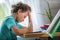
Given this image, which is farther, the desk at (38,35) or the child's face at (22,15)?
the child's face at (22,15)

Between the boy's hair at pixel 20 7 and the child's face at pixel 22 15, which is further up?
the boy's hair at pixel 20 7

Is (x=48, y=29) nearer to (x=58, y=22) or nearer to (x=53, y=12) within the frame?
(x=58, y=22)

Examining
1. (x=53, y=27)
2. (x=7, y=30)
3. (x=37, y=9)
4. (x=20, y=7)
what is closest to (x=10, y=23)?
(x=7, y=30)

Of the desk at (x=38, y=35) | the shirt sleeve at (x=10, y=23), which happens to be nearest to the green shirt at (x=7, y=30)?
the shirt sleeve at (x=10, y=23)

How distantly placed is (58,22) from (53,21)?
46mm

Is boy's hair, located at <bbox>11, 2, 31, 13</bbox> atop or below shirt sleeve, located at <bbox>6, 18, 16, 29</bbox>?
atop

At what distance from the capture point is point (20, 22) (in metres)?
1.53

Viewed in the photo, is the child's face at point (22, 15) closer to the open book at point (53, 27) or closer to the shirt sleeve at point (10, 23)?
the shirt sleeve at point (10, 23)

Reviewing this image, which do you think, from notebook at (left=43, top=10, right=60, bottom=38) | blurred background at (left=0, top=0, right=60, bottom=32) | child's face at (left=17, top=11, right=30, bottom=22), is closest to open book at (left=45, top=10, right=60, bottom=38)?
notebook at (left=43, top=10, right=60, bottom=38)

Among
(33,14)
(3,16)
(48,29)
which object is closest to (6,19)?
(3,16)

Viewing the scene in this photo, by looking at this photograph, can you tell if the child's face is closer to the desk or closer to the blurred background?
the blurred background

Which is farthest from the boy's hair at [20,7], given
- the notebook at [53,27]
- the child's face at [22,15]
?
the notebook at [53,27]

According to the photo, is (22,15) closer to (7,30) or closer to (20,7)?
(20,7)

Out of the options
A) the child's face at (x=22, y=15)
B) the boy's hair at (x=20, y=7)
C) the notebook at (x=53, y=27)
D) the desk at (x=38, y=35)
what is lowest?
the desk at (x=38, y=35)
